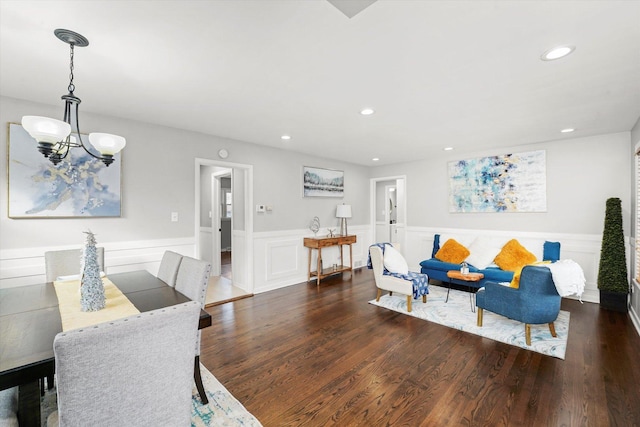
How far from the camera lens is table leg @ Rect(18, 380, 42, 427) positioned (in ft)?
3.69

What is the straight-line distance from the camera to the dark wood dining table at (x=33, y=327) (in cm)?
110

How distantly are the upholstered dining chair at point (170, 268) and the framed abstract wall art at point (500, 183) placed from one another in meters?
4.77

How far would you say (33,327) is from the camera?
1.43m

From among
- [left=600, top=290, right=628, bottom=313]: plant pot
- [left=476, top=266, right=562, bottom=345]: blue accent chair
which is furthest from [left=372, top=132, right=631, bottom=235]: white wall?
[left=476, top=266, right=562, bottom=345]: blue accent chair

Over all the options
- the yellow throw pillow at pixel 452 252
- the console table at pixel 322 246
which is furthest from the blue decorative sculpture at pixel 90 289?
the yellow throw pillow at pixel 452 252

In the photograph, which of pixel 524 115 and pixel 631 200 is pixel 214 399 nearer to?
pixel 524 115

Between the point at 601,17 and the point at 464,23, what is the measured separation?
73 centimetres

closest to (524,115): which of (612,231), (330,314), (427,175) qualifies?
(612,231)

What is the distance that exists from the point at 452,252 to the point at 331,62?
3.93 m

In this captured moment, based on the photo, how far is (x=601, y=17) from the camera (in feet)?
5.08

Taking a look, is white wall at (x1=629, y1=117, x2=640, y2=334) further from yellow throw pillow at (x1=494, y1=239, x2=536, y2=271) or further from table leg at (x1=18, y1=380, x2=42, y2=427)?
table leg at (x1=18, y1=380, x2=42, y2=427)

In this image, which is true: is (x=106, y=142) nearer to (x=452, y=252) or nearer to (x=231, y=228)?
(x=231, y=228)

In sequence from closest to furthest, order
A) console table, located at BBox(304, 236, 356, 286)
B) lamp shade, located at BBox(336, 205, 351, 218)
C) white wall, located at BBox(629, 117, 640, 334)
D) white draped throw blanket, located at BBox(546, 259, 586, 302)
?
white draped throw blanket, located at BBox(546, 259, 586, 302) → white wall, located at BBox(629, 117, 640, 334) → console table, located at BBox(304, 236, 356, 286) → lamp shade, located at BBox(336, 205, 351, 218)

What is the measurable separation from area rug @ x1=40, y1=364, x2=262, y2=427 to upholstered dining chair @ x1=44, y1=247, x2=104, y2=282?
939mm
